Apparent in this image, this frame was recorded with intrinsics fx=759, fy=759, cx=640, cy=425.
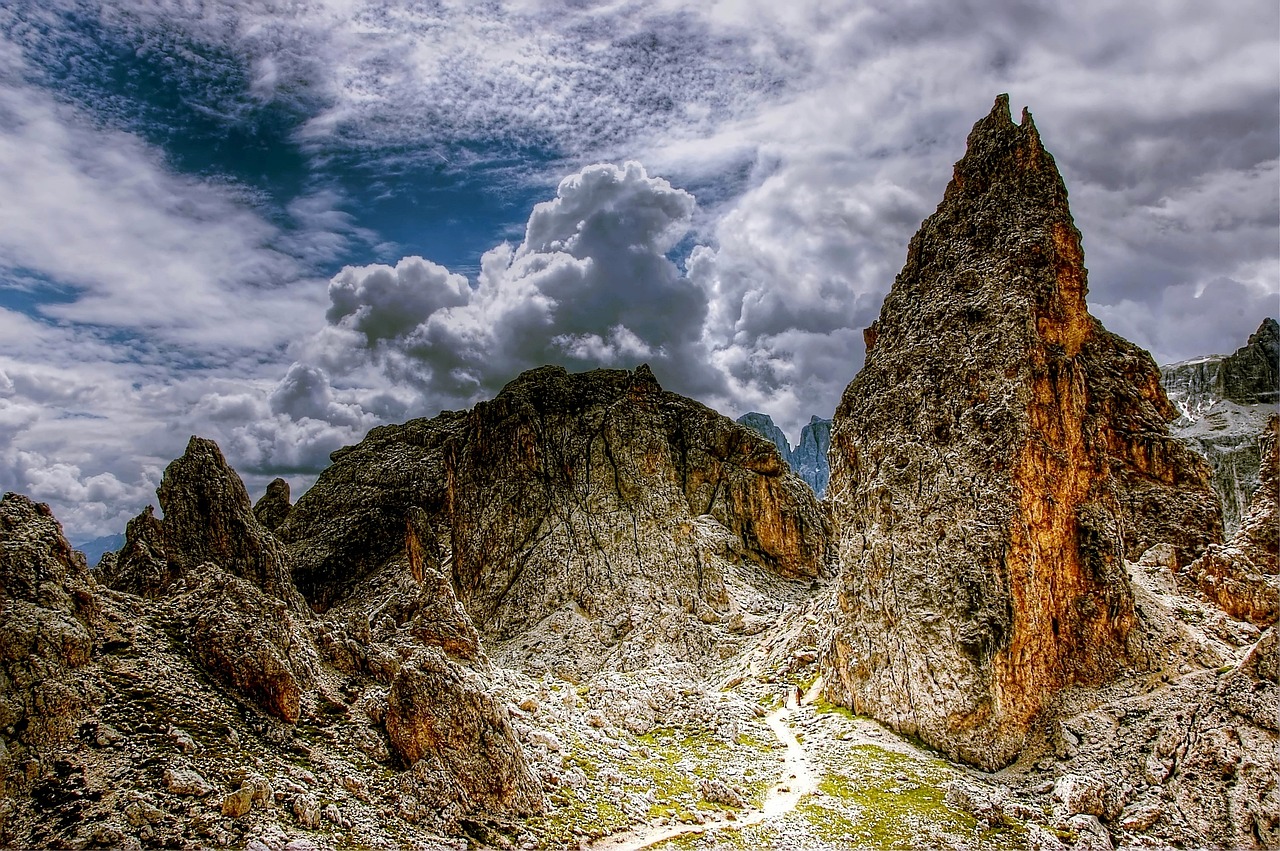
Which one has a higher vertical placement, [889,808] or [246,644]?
[246,644]

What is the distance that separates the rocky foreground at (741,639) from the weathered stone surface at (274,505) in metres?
1.61

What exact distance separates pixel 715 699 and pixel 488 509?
54.3m

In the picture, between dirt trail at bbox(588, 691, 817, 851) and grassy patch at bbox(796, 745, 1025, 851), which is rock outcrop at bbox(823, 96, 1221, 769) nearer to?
grassy patch at bbox(796, 745, 1025, 851)

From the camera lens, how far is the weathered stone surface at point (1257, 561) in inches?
2507

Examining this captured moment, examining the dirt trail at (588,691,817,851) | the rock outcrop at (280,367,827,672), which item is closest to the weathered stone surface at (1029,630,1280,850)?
the dirt trail at (588,691,817,851)

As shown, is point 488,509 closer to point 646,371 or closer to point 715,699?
point 646,371

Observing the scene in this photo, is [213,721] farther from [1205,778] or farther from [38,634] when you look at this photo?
[1205,778]

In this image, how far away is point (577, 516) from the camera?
118 m

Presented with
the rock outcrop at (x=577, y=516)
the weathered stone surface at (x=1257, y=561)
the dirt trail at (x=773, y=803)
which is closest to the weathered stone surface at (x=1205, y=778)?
the dirt trail at (x=773, y=803)

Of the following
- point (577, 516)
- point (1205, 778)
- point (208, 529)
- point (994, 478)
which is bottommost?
point (1205, 778)

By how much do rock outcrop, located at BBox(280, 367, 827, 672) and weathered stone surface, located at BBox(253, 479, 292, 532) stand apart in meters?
8.93

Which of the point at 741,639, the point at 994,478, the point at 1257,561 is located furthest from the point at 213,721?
the point at 1257,561

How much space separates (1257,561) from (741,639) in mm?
55408

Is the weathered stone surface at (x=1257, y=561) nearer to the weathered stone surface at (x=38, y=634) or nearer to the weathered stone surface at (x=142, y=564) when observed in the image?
the weathered stone surface at (x=38, y=634)
